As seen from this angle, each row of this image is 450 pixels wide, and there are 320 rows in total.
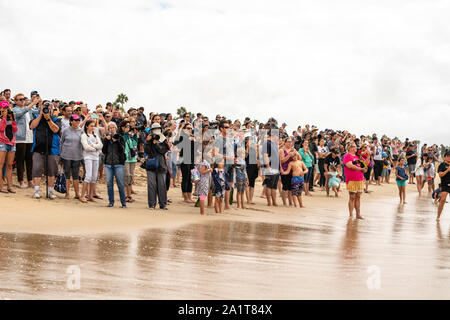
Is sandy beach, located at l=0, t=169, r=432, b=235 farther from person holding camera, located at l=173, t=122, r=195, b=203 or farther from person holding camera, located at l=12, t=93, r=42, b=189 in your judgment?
person holding camera, located at l=173, t=122, r=195, b=203

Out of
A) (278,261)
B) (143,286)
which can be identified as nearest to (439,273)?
(278,261)

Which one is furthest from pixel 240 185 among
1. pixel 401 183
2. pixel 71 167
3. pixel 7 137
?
pixel 401 183

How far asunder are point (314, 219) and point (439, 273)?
5.90m

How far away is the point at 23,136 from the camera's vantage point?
13469 mm

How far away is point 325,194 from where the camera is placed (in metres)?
20.5

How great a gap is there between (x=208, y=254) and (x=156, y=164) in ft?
17.9

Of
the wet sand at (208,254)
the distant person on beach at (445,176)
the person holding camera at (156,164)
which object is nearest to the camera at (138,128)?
the person holding camera at (156,164)

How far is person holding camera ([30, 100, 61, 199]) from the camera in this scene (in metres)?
12.4

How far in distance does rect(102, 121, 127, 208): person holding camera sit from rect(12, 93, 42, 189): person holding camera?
221cm

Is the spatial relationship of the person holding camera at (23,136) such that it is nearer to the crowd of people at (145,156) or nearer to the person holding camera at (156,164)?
the crowd of people at (145,156)

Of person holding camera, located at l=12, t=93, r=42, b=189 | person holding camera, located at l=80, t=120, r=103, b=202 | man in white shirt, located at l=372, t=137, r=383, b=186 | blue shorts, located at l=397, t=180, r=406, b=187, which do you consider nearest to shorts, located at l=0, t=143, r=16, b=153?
person holding camera, located at l=12, t=93, r=42, b=189

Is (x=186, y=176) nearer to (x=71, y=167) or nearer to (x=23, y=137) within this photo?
(x=71, y=167)

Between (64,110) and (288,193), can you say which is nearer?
(64,110)

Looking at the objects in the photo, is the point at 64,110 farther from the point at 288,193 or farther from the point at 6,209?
the point at 288,193
